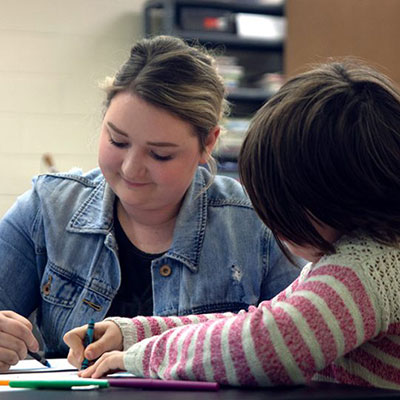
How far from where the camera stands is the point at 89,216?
1625mm

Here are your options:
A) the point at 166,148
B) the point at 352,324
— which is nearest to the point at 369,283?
the point at 352,324

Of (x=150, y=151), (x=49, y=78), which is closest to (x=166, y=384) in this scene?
(x=150, y=151)

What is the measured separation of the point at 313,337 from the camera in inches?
30.3

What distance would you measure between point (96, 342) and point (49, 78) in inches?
121

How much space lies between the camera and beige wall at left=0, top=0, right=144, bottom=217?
3.88 m

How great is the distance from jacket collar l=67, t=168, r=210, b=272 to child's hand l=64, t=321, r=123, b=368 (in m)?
0.47

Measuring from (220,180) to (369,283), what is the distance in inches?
37.2

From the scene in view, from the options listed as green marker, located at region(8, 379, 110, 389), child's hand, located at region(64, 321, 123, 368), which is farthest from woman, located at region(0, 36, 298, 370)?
green marker, located at region(8, 379, 110, 389)

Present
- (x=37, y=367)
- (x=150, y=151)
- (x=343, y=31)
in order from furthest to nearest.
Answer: (x=343, y=31)
(x=150, y=151)
(x=37, y=367)

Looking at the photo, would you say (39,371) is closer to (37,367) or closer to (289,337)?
(37,367)

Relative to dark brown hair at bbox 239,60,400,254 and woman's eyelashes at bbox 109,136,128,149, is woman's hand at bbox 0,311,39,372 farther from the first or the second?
dark brown hair at bbox 239,60,400,254

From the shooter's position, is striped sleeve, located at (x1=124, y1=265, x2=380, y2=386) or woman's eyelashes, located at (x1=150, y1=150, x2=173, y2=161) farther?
woman's eyelashes, located at (x1=150, y1=150, x2=173, y2=161)

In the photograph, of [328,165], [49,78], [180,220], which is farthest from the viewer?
[49,78]

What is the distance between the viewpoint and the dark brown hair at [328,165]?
870 mm
